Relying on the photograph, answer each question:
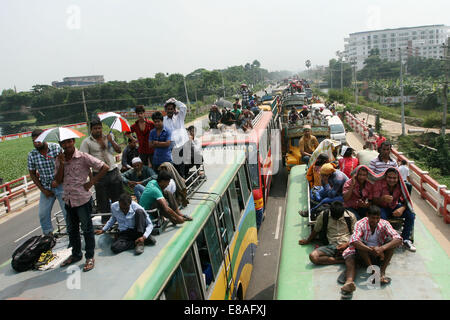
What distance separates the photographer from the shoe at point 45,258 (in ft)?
13.1

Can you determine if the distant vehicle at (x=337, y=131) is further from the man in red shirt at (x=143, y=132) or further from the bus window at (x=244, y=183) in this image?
the man in red shirt at (x=143, y=132)

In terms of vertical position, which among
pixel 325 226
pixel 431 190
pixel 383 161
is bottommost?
pixel 431 190

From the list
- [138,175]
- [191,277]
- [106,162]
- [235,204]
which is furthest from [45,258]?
[235,204]

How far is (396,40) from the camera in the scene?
179 m

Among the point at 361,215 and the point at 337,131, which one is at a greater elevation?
the point at 361,215

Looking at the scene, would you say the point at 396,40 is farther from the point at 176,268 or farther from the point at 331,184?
the point at 176,268

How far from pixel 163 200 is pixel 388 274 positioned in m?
2.82

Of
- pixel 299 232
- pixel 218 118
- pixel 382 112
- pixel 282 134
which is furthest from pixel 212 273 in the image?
pixel 382 112

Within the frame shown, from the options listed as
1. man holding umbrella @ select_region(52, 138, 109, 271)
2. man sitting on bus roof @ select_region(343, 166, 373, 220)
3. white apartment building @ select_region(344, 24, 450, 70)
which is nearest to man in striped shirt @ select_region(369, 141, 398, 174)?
man sitting on bus roof @ select_region(343, 166, 373, 220)

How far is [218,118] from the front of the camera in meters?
13.4

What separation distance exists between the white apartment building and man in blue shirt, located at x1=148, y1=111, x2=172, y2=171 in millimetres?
170937

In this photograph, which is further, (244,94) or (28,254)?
(244,94)
